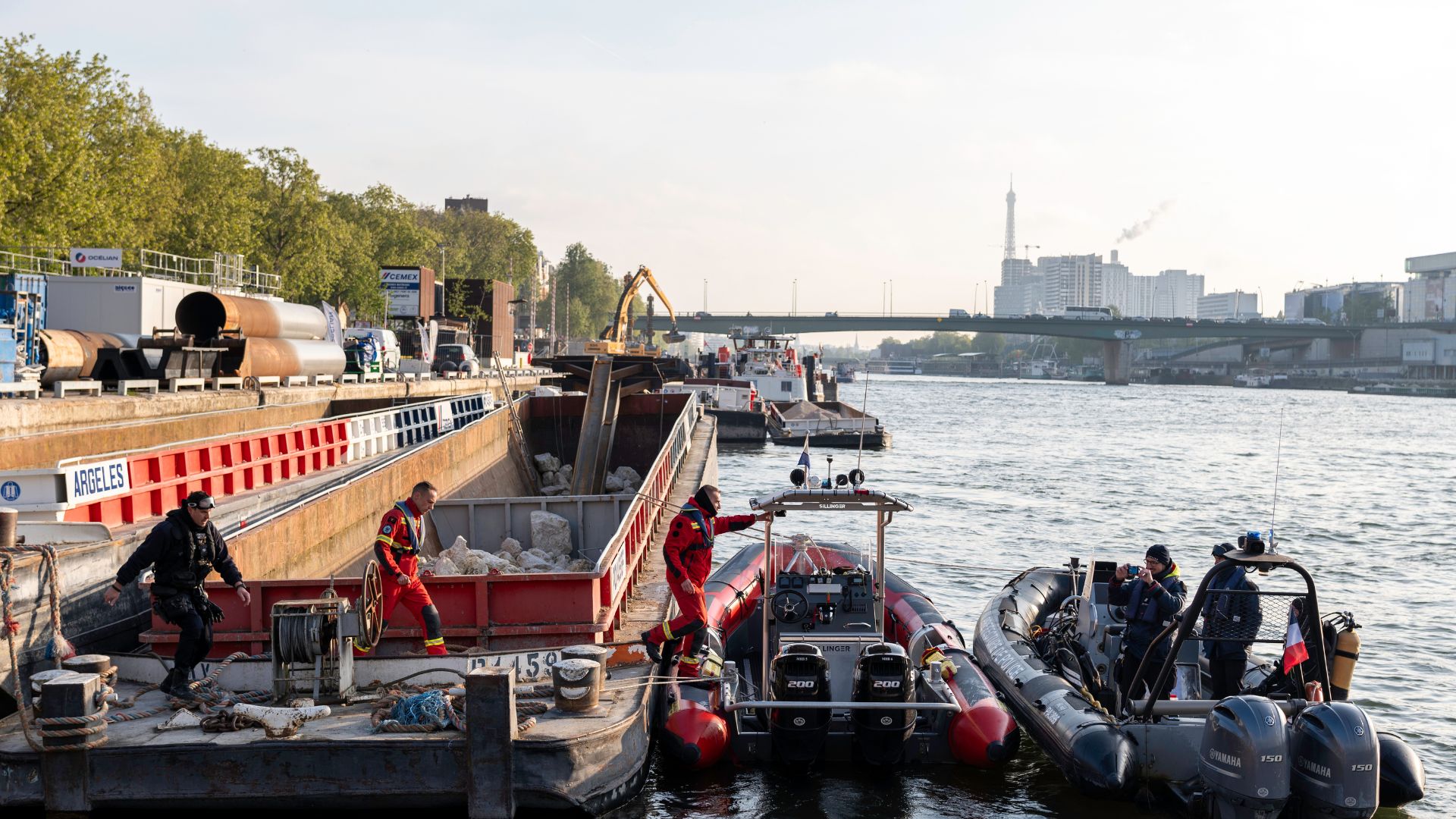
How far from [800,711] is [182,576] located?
17.1ft

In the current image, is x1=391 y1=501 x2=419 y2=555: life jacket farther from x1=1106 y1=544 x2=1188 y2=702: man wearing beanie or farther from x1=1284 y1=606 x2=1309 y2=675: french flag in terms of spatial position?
x1=1284 y1=606 x2=1309 y2=675: french flag

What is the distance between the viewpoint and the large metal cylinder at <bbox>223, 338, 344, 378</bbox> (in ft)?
108

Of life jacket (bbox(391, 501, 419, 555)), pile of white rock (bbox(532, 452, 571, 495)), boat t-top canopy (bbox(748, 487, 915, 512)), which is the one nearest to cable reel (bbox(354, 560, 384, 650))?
life jacket (bbox(391, 501, 419, 555))

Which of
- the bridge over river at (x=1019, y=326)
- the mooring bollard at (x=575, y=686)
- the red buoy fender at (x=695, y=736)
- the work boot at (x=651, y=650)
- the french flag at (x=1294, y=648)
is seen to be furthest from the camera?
the bridge over river at (x=1019, y=326)

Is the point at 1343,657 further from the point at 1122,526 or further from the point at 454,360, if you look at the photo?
the point at 454,360

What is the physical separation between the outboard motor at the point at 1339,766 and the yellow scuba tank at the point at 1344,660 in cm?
252

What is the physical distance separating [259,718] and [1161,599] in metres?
8.04

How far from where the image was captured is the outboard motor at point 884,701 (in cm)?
1066

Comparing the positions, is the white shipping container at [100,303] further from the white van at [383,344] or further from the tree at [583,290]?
the tree at [583,290]

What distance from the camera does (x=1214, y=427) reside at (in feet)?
254

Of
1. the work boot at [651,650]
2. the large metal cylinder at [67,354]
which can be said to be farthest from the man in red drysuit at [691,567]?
the large metal cylinder at [67,354]

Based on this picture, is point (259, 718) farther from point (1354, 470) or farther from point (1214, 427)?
point (1214, 427)

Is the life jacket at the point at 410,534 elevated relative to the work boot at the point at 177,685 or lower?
elevated

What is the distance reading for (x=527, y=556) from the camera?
15.3 meters
